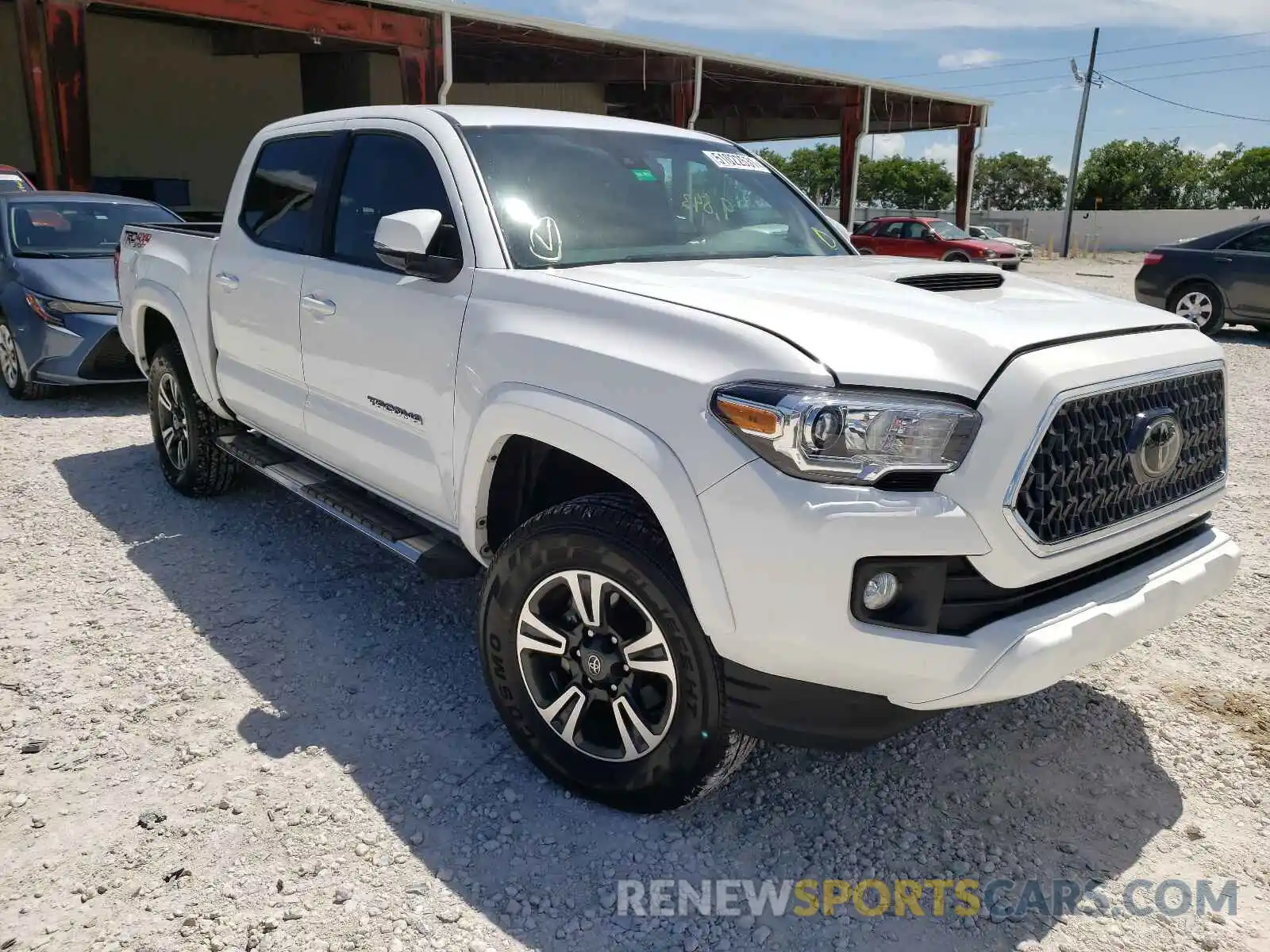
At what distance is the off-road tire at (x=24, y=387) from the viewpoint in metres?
7.61

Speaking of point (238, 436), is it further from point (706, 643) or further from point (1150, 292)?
point (1150, 292)

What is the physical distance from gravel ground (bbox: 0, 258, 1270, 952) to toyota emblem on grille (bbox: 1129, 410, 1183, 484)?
3.34 ft

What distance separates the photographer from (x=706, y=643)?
2.41 metres

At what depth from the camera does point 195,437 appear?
5211 mm

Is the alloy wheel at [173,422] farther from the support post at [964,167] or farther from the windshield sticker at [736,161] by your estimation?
the support post at [964,167]

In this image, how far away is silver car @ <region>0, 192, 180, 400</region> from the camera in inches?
291

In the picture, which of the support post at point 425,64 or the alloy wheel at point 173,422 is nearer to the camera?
the alloy wheel at point 173,422

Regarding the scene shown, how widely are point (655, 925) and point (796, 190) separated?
10.0 feet

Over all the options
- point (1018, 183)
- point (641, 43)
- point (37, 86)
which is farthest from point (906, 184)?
point (37, 86)

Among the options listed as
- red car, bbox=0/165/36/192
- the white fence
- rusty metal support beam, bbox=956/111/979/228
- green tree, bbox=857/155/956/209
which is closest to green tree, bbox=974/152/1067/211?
green tree, bbox=857/155/956/209

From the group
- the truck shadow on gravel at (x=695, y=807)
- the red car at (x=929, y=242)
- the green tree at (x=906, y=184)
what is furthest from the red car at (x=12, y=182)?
the green tree at (x=906, y=184)

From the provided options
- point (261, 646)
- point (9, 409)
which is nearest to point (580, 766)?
point (261, 646)

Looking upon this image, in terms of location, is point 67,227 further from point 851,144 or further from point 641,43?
point 851,144

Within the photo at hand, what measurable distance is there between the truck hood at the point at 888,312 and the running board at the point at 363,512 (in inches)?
40.7
